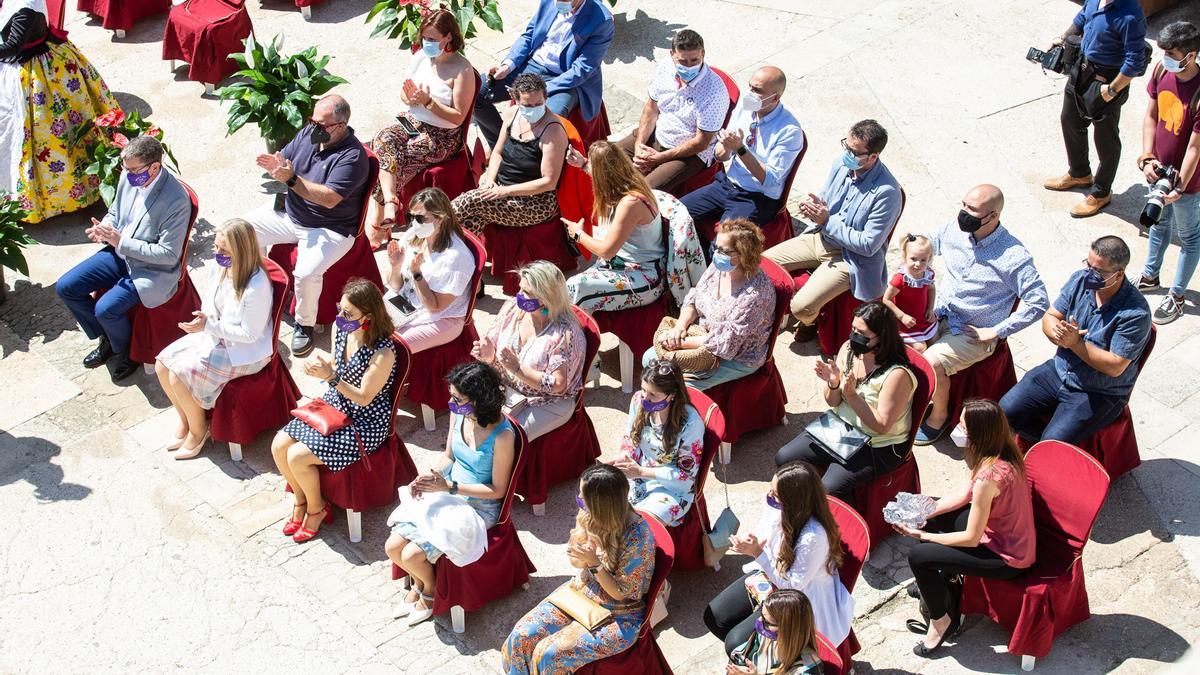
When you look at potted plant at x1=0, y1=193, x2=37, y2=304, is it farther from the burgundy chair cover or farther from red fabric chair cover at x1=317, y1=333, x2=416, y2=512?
the burgundy chair cover

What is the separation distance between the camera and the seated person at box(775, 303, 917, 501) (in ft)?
24.1

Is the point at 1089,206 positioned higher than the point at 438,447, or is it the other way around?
the point at 1089,206

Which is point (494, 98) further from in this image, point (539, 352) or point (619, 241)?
point (539, 352)

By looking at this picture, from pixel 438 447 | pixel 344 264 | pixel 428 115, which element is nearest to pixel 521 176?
pixel 428 115

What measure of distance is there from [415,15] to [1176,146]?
236 inches

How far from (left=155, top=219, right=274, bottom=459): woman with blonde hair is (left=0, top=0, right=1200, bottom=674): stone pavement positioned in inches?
14.4

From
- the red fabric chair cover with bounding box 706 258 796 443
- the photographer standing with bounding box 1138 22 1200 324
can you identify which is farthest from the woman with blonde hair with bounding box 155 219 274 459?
the photographer standing with bounding box 1138 22 1200 324

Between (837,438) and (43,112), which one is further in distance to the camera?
(43,112)

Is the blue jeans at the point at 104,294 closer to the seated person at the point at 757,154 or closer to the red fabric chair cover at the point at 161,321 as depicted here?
the red fabric chair cover at the point at 161,321

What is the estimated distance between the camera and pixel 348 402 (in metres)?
7.91

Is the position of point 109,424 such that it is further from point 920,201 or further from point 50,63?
point 920,201

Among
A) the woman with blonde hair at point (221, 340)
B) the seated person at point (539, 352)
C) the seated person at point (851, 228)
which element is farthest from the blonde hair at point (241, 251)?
the seated person at point (851, 228)

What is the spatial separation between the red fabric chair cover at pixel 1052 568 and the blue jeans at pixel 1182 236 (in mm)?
2631

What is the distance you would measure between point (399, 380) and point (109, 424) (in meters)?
2.29
